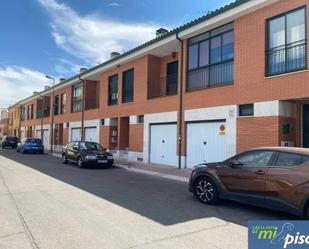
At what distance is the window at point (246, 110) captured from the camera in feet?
39.5

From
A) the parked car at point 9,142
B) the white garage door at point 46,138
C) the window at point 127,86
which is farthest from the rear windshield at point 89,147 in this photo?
the parked car at point 9,142

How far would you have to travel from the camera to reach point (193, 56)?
50.2ft

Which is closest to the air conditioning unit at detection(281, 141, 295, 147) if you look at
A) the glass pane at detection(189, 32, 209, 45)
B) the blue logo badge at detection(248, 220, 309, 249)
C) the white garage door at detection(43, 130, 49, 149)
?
the glass pane at detection(189, 32, 209, 45)

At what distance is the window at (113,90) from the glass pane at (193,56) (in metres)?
8.10

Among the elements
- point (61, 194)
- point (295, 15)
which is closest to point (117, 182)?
point (61, 194)

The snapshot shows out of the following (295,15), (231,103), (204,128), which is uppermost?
(295,15)

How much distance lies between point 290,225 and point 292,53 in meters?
9.15

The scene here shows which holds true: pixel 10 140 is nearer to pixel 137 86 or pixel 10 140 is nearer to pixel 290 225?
pixel 137 86

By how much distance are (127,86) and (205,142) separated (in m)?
8.56

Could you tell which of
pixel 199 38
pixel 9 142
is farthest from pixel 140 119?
pixel 9 142

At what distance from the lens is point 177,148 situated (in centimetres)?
1568

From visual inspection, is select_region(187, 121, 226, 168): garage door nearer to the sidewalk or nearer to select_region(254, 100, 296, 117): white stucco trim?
the sidewalk

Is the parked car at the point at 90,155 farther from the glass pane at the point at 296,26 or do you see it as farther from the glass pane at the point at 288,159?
the glass pane at the point at 288,159

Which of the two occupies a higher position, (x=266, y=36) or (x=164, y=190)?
(x=266, y=36)
